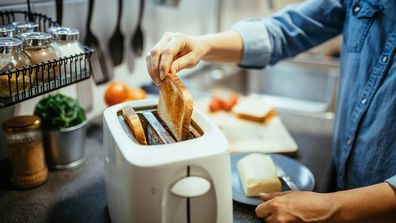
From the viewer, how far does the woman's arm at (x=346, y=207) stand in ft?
2.13

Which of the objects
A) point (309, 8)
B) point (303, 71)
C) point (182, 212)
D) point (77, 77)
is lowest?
point (303, 71)

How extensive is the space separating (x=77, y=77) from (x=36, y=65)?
0.39ft

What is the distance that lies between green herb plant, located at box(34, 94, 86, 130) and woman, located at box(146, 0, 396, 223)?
255 mm

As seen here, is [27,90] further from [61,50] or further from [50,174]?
[50,174]

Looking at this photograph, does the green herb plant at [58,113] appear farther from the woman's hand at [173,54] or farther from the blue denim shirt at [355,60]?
the blue denim shirt at [355,60]

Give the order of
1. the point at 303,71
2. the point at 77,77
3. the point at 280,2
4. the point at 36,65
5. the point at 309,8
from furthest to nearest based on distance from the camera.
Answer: the point at 280,2, the point at 303,71, the point at 309,8, the point at 77,77, the point at 36,65

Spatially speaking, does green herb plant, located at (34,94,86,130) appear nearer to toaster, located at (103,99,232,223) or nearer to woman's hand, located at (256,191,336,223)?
toaster, located at (103,99,232,223)

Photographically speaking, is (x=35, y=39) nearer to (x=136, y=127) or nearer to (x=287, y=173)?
(x=136, y=127)

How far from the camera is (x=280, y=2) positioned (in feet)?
Result: 7.39

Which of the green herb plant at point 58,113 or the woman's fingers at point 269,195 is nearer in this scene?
the woman's fingers at point 269,195

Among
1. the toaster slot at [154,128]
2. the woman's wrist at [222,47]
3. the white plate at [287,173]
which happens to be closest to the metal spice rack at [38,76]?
the toaster slot at [154,128]

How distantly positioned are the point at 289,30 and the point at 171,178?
0.66m

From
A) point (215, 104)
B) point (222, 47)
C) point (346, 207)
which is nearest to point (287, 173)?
point (346, 207)

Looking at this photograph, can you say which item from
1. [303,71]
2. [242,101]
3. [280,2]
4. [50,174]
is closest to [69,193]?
[50,174]
